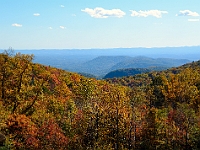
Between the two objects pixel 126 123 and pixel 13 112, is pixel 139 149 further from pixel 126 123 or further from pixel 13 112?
pixel 13 112

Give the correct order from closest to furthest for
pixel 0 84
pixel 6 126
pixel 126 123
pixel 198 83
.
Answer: pixel 126 123, pixel 6 126, pixel 0 84, pixel 198 83

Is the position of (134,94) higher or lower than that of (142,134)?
higher

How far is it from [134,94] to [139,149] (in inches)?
476

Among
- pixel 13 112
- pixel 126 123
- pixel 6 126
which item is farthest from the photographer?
pixel 13 112

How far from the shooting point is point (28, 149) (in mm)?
37219

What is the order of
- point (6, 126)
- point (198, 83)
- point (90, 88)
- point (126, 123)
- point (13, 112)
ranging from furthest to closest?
1. point (198, 83)
2. point (13, 112)
3. point (6, 126)
4. point (126, 123)
5. point (90, 88)

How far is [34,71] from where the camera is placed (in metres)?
85.8

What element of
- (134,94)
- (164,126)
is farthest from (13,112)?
(164,126)

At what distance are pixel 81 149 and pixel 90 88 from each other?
7318mm

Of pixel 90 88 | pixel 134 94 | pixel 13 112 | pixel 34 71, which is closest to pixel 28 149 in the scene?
pixel 13 112

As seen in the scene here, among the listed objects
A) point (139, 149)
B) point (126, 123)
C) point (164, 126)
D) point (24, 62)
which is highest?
point (24, 62)

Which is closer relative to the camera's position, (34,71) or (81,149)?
(81,149)

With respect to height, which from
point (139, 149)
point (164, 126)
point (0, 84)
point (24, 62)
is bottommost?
point (139, 149)

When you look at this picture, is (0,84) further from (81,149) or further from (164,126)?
(164,126)
